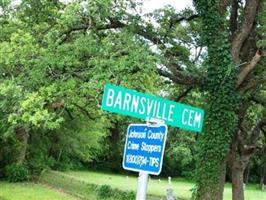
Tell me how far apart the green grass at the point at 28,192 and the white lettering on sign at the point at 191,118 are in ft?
61.7

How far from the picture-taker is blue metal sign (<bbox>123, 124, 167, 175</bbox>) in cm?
471

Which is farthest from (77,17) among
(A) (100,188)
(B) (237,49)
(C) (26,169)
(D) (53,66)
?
(C) (26,169)

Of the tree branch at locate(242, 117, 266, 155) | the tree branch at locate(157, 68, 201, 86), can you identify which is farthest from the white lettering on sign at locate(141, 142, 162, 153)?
the tree branch at locate(242, 117, 266, 155)

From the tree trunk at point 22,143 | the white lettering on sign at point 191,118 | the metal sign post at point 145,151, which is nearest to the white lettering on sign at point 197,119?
the white lettering on sign at point 191,118

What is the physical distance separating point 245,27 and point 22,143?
1972 centimetres

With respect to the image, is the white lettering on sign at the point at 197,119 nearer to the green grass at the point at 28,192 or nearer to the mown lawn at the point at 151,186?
the green grass at the point at 28,192

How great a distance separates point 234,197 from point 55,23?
8.99m

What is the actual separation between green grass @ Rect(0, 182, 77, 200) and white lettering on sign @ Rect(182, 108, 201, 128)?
1882cm

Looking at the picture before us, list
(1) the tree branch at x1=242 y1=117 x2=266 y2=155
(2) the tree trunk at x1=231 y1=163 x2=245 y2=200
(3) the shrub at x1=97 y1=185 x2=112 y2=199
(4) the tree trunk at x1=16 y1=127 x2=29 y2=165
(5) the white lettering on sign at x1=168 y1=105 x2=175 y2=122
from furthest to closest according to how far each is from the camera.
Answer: (4) the tree trunk at x1=16 y1=127 x2=29 y2=165
(3) the shrub at x1=97 y1=185 x2=112 y2=199
(1) the tree branch at x1=242 y1=117 x2=266 y2=155
(2) the tree trunk at x1=231 y1=163 x2=245 y2=200
(5) the white lettering on sign at x1=168 y1=105 x2=175 y2=122

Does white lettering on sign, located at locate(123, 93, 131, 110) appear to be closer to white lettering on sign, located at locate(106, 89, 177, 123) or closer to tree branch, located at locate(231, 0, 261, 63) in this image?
white lettering on sign, located at locate(106, 89, 177, 123)

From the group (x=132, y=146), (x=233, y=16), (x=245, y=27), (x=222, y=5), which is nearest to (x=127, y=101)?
(x=132, y=146)

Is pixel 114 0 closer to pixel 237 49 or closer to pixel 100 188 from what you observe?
pixel 237 49

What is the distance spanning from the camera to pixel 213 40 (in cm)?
1485

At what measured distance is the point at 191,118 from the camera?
5.25 m
